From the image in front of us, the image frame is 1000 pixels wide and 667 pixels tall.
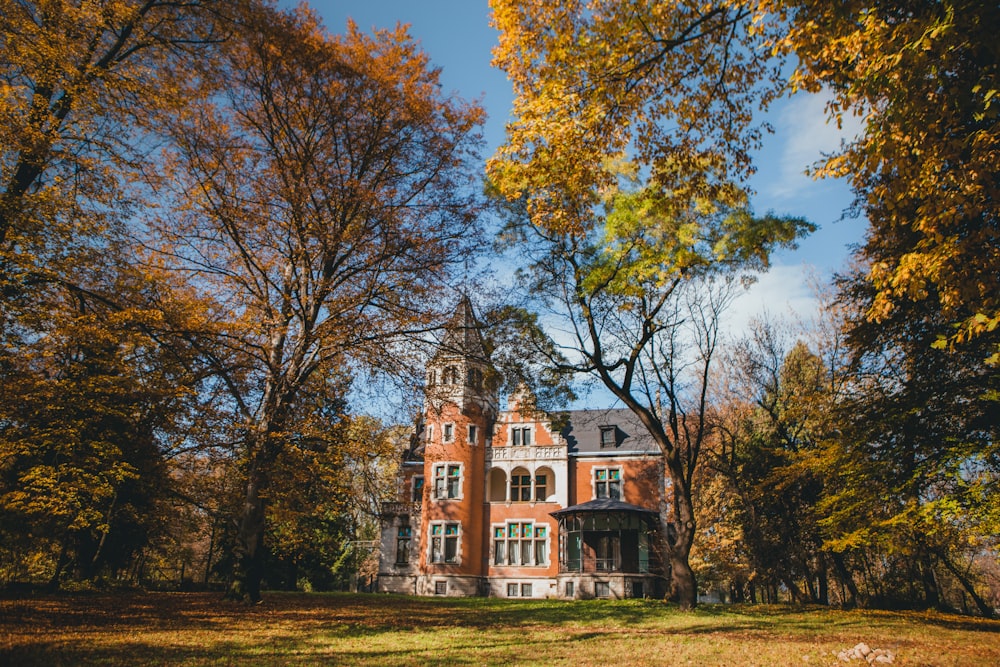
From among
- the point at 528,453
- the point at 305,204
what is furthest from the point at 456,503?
the point at 305,204

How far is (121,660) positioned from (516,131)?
762 cm

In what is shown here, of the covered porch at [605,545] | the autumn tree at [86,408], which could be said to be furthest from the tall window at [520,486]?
the autumn tree at [86,408]

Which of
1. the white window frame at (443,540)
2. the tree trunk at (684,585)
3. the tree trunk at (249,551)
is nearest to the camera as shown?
the tree trunk at (249,551)

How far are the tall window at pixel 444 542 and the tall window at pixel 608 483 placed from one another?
849cm

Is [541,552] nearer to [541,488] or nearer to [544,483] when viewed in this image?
[541,488]

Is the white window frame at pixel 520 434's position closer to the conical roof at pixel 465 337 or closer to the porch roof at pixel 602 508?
the porch roof at pixel 602 508

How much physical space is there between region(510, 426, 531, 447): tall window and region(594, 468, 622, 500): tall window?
4602 millimetres

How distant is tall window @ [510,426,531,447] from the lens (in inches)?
1390

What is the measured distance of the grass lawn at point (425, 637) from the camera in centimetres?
712

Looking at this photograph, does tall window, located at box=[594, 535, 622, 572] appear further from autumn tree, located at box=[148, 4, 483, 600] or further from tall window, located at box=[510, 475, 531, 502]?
autumn tree, located at box=[148, 4, 483, 600]

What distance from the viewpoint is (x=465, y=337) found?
16031mm

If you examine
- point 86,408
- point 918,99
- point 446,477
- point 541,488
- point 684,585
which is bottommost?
point 684,585

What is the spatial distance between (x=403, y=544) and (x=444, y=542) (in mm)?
3216

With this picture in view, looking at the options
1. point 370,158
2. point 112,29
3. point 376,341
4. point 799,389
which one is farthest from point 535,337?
point 799,389
